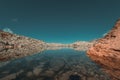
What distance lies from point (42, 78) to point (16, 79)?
353cm

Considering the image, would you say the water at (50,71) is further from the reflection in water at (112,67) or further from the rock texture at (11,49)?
the rock texture at (11,49)

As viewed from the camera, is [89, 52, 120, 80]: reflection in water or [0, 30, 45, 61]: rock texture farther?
[0, 30, 45, 61]: rock texture

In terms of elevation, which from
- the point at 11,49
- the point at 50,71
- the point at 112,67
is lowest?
the point at 50,71

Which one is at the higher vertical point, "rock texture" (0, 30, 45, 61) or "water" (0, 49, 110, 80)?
"rock texture" (0, 30, 45, 61)

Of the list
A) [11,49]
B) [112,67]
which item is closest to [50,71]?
[112,67]

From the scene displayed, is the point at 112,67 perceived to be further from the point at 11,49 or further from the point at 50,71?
the point at 11,49

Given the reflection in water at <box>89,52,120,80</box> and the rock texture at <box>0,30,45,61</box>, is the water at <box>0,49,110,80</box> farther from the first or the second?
the rock texture at <box>0,30,45,61</box>

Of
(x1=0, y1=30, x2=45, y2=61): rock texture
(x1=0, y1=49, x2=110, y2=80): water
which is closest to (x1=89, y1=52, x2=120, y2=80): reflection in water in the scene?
(x1=0, y1=49, x2=110, y2=80): water

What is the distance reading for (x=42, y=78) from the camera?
824 inches

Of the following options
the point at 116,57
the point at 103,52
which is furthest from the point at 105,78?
the point at 103,52

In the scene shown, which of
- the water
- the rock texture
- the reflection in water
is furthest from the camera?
the rock texture

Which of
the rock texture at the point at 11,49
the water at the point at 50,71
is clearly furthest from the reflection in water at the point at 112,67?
the rock texture at the point at 11,49

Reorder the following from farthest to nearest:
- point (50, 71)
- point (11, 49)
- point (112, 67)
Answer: point (11, 49) → point (112, 67) → point (50, 71)

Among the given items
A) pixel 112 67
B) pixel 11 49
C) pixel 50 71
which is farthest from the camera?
pixel 11 49
